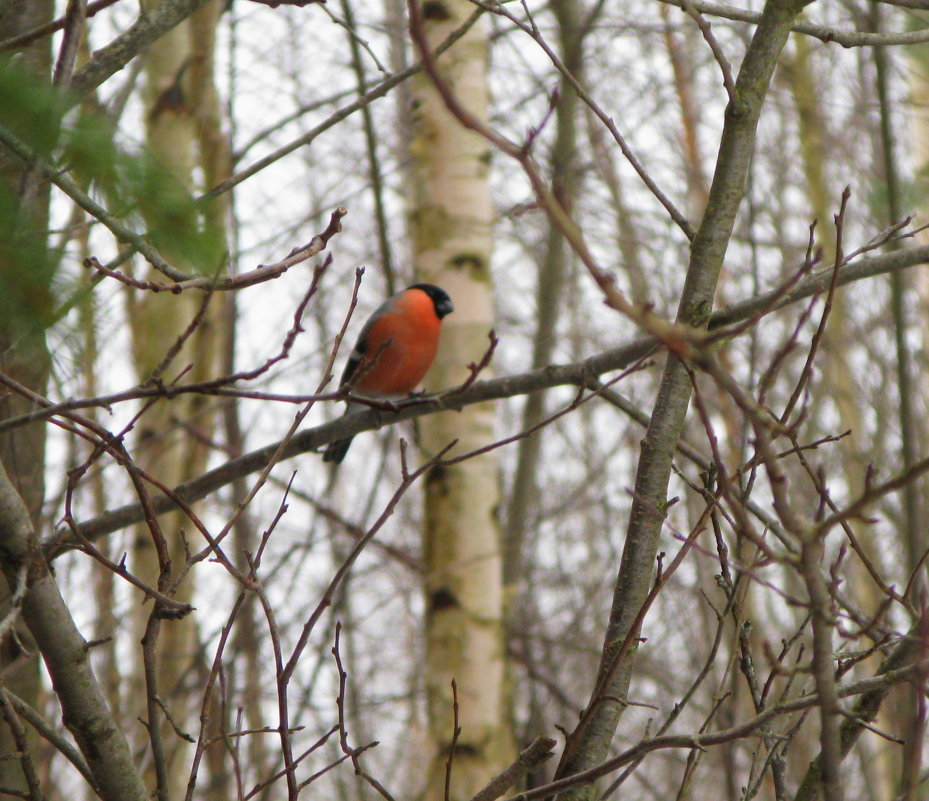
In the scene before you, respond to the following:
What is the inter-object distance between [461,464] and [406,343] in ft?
4.11

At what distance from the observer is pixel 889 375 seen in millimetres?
8758

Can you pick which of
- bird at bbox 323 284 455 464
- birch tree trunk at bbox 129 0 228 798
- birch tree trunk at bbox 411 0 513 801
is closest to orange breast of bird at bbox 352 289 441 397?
bird at bbox 323 284 455 464

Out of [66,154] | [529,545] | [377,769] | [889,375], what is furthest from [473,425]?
Result: [377,769]

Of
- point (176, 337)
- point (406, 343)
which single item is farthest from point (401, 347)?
point (176, 337)

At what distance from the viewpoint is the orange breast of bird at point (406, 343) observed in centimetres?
512

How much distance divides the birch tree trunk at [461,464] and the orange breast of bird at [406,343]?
71 cm

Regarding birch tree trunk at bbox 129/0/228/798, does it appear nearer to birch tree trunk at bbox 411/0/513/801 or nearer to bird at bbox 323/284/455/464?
bird at bbox 323/284/455/464

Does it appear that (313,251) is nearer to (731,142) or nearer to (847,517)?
(731,142)

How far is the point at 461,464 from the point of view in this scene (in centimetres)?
404

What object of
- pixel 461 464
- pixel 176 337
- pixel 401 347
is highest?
pixel 401 347

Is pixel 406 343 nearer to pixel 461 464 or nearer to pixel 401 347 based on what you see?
pixel 401 347

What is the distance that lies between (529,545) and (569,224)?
6858mm

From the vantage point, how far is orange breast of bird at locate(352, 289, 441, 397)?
16.8 ft

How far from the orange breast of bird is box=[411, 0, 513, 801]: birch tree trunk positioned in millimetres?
706
